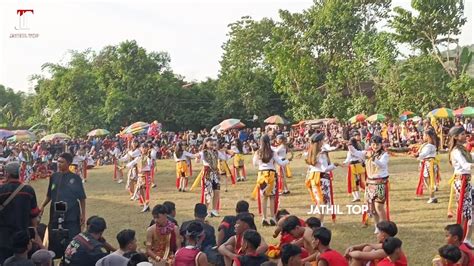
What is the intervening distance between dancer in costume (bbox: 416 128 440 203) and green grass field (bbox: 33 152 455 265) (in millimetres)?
379

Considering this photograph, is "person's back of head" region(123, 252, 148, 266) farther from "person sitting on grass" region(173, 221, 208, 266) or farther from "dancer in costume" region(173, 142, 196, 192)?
"dancer in costume" region(173, 142, 196, 192)

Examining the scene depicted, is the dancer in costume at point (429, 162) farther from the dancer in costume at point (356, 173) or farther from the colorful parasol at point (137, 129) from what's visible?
the colorful parasol at point (137, 129)

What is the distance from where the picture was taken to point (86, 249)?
22.6 ft

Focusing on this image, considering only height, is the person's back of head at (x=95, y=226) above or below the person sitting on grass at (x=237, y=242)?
above

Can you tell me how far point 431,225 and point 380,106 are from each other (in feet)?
104

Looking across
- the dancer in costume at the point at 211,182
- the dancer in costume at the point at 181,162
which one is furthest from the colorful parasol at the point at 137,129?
the dancer in costume at the point at 211,182

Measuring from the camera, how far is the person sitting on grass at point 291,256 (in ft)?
19.0

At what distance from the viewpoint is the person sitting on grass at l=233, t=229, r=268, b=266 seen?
6250 millimetres

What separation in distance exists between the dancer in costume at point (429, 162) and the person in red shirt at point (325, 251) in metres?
8.28

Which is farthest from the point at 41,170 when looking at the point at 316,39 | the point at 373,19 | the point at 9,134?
the point at 373,19

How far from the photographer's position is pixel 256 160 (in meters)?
13.0

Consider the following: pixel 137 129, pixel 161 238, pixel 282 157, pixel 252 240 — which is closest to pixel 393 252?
pixel 252 240

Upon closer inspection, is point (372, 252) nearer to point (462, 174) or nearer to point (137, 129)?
point (462, 174)

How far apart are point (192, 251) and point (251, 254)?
0.73 metres
